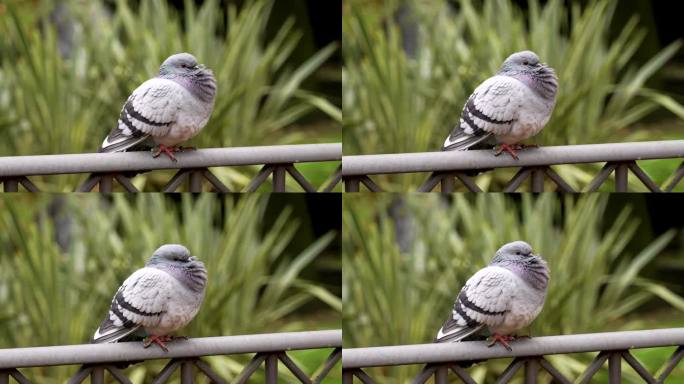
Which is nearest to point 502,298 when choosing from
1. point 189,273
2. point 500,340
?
point 500,340

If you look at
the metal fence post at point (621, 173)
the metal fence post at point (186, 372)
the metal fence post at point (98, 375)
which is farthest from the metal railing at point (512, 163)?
the metal fence post at point (98, 375)

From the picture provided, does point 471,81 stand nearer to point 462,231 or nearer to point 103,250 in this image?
point 462,231

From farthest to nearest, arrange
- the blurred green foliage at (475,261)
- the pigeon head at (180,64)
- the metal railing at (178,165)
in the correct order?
1. the blurred green foliage at (475,261)
2. the pigeon head at (180,64)
3. the metal railing at (178,165)

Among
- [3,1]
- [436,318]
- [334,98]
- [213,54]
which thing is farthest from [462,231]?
[3,1]

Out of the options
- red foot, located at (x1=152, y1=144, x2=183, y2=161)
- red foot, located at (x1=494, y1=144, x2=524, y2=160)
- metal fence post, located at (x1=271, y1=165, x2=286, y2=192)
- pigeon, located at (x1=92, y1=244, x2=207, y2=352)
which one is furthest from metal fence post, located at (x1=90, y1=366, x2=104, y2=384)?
red foot, located at (x1=494, y1=144, x2=524, y2=160)

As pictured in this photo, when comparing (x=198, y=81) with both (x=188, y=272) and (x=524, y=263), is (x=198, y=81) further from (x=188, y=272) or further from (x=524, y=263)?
(x=524, y=263)

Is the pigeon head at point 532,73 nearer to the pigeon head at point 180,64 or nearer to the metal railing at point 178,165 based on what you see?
the metal railing at point 178,165
